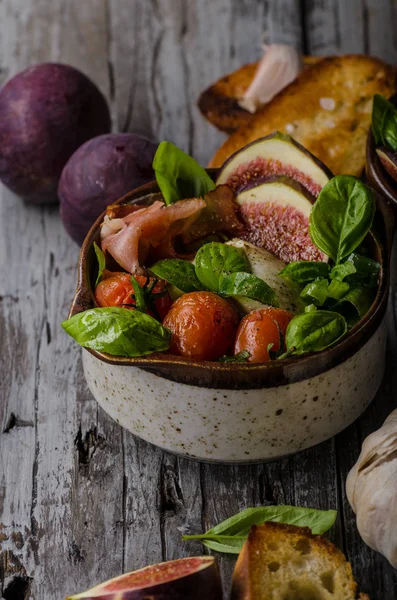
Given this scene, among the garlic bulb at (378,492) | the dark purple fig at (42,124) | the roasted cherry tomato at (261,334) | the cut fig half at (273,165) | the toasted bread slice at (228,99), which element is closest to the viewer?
the garlic bulb at (378,492)

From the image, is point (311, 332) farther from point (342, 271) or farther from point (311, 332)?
point (342, 271)

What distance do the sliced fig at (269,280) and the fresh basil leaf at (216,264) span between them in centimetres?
3

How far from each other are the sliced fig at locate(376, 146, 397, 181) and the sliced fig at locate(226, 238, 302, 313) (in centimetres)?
38

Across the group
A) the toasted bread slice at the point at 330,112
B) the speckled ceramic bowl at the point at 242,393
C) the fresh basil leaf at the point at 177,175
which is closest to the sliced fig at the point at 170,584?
the speckled ceramic bowl at the point at 242,393

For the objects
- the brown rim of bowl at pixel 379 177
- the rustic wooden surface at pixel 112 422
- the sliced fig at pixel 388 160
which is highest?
the sliced fig at pixel 388 160

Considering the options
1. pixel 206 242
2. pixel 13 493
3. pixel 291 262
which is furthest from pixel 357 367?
pixel 13 493

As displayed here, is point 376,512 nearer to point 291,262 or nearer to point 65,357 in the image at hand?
point 291,262

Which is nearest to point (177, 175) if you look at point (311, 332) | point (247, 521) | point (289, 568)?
point (311, 332)

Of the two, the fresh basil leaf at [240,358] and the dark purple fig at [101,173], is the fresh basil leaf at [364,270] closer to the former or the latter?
the fresh basil leaf at [240,358]

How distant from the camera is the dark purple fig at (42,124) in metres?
2.75

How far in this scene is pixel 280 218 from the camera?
2.19 metres

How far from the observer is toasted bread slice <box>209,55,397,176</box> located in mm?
2619

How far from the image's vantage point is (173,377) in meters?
1.85

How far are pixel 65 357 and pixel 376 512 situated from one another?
3.43 feet
